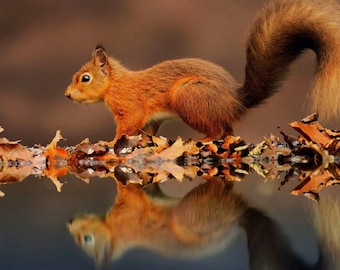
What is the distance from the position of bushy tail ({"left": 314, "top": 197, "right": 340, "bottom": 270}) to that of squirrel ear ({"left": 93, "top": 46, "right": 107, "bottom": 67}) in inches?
60.8

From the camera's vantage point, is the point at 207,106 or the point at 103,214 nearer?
the point at 103,214

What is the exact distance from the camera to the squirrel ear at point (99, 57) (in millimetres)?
2473

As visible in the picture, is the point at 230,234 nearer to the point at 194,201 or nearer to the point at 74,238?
the point at 74,238

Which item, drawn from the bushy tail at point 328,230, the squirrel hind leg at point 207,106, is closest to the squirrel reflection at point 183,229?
the bushy tail at point 328,230

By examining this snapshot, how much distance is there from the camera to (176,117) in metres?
2.42

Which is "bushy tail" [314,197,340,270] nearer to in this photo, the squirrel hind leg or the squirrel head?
the squirrel hind leg

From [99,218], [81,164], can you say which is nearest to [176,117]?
[81,164]

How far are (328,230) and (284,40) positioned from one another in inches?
67.0

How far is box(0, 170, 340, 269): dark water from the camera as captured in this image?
0.55 m

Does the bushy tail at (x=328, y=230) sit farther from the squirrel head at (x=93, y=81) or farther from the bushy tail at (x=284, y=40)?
the squirrel head at (x=93, y=81)

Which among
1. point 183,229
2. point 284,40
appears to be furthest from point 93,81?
point 183,229

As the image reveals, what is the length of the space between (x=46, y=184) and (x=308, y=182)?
24.2 inches

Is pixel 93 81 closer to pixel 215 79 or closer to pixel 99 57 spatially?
pixel 99 57

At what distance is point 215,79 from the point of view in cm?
241
